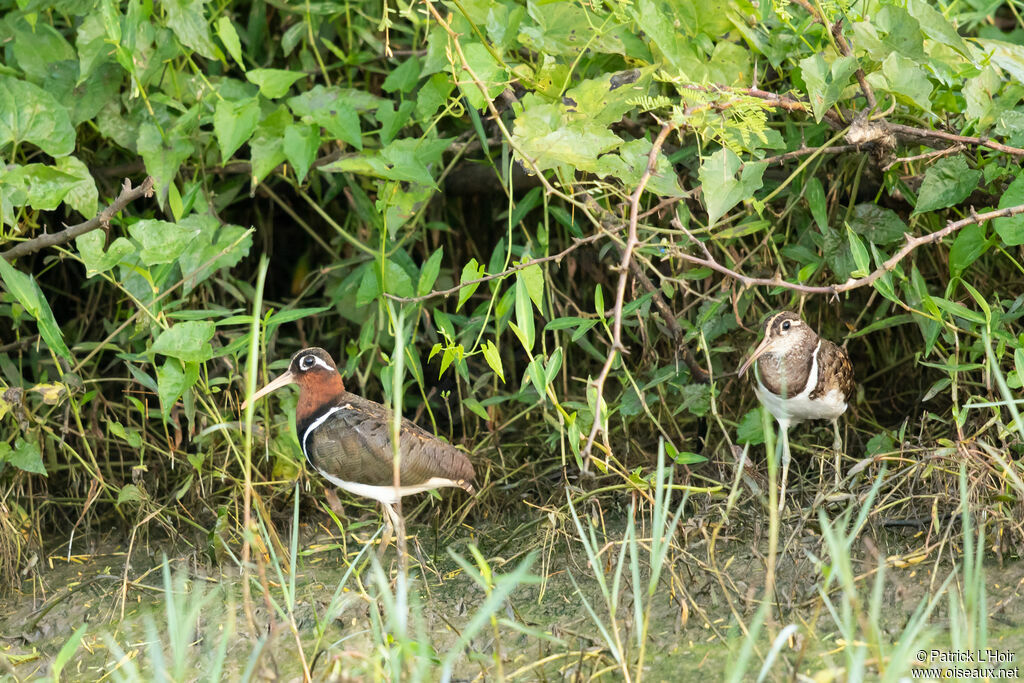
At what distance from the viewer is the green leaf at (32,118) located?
10.6 ft

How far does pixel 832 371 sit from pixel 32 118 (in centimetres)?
247

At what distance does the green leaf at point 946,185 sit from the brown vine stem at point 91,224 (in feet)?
7.03

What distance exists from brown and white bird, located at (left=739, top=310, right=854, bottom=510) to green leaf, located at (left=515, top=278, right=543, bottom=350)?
2.55 feet

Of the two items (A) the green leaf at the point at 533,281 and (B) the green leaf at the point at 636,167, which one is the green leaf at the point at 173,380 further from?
(B) the green leaf at the point at 636,167

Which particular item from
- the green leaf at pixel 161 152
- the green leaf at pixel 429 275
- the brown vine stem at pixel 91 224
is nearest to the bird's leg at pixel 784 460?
the green leaf at pixel 429 275

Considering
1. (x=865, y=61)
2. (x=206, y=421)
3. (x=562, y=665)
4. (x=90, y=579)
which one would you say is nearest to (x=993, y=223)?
(x=865, y=61)

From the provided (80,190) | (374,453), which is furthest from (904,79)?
(80,190)

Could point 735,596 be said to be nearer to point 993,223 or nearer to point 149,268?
point 993,223

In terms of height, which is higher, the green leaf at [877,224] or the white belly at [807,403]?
the green leaf at [877,224]

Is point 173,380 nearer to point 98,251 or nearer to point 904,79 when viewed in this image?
point 98,251

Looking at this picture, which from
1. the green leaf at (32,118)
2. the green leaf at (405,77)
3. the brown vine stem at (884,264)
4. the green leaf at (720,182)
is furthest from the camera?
the green leaf at (405,77)

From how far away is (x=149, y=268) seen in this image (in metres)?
3.36

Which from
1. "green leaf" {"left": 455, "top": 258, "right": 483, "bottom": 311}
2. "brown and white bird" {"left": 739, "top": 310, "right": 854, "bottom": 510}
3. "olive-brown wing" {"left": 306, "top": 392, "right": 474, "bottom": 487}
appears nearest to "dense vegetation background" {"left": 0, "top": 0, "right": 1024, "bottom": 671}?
"green leaf" {"left": 455, "top": 258, "right": 483, "bottom": 311}

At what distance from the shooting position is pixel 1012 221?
2.99 metres
